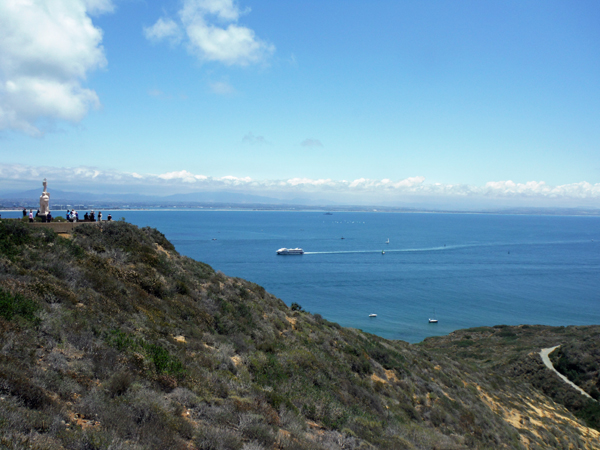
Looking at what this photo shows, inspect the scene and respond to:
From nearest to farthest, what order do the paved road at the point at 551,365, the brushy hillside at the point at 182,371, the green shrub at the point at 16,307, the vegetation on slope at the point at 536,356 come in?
the brushy hillside at the point at 182,371 < the green shrub at the point at 16,307 < the vegetation on slope at the point at 536,356 < the paved road at the point at 551,365

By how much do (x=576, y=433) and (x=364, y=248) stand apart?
103244mm

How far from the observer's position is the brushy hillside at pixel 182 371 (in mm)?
5809

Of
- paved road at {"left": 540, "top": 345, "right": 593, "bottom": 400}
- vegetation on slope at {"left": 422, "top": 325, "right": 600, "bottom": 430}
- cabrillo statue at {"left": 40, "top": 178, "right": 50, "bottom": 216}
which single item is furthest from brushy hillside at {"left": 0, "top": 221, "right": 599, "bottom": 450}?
paved road at {"left": 540, "top": 345, "right": 593, "bottom": 400}

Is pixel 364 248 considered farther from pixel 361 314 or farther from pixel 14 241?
pixel 14 241

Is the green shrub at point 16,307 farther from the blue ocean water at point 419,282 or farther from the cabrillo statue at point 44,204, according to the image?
the blue ocean water at point 419,282

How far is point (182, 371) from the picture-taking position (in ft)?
27.0

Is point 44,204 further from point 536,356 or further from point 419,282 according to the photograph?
point 419,282

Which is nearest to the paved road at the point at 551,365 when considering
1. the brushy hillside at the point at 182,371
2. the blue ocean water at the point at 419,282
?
the brushy hillside at the point at 182,371

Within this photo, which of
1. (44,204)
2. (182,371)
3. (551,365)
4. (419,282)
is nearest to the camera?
(182,371)

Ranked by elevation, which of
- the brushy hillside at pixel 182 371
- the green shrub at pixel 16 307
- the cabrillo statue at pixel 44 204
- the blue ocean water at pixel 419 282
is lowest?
the blue ocean water at pixel 419 282

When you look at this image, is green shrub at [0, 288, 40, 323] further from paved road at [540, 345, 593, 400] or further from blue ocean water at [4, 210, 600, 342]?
blue ocean water at [4, 210, 600, 342]

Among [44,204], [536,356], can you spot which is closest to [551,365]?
[536,356]

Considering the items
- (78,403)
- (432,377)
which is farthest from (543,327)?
(78,403)

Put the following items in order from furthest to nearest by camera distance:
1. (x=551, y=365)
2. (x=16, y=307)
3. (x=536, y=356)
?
1. (x=536, y=356)
2. (x=551, y=365)
3. (x=16, y=307)
